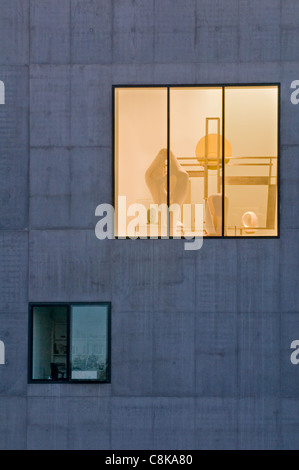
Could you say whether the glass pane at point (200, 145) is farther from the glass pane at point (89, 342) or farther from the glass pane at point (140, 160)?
the glass pane at point (89, 342)

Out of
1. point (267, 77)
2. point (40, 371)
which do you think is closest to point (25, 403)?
point (40, 371)

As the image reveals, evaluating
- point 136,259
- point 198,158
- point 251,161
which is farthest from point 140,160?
point 251,161

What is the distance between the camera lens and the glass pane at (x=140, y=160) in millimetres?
17797

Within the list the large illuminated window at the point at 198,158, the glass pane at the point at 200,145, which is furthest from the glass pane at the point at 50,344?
the glass pane at the point at 200,145

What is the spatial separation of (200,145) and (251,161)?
3.09 feet

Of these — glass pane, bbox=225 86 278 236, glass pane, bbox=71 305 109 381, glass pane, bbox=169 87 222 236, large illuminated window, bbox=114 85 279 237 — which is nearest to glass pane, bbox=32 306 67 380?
glass pane, bbox=71 305 109 381

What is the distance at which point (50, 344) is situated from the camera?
17.8 metres

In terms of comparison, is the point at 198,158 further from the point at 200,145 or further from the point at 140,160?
the point at 140,160

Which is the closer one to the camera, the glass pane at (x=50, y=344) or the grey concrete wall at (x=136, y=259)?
the grey concrete wall at (x=136, y=259)

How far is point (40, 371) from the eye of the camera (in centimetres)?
1778

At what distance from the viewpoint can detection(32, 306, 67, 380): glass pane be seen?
17766mm

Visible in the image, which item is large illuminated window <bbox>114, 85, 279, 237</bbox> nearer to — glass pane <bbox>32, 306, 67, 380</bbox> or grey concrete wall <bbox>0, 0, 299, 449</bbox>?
grey concrete wall <bbox>0, 0, 299, 449</bbox>

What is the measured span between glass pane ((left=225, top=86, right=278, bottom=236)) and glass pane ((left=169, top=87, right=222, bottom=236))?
7.6 inches

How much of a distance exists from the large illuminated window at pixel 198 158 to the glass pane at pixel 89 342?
1482 mm
